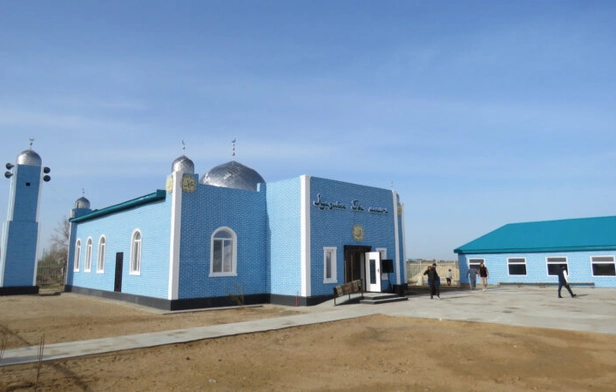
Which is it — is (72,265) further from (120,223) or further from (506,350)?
(506,350)

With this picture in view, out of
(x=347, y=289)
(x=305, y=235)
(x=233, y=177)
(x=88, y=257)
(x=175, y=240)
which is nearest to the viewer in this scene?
(x=175, y=240)

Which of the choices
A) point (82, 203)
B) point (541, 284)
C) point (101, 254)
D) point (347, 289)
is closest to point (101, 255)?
point (101, 254)

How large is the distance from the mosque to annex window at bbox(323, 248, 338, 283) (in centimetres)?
4

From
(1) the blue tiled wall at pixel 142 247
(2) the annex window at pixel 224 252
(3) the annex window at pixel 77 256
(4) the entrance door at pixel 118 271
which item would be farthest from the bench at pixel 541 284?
(3) the annex window at pixel 77 256

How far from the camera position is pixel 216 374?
22.2ft

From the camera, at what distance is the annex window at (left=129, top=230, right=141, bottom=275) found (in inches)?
731

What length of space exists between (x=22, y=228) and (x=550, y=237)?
3352 cm

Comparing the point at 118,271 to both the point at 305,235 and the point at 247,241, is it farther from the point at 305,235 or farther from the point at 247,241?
the point at 305,235

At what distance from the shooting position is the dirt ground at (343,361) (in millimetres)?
6172

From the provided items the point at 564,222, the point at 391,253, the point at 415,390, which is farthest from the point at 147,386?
the point at 564,222

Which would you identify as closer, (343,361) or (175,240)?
(343,361)

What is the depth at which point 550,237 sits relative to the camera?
27.0 m

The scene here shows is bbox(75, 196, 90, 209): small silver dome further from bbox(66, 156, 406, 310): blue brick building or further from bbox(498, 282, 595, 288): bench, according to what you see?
bbox(498, 282, 595, 288): bench

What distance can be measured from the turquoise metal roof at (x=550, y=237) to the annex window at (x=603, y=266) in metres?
0.65
